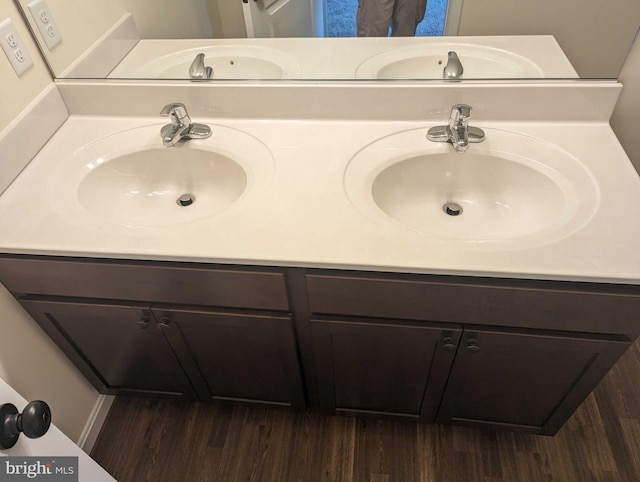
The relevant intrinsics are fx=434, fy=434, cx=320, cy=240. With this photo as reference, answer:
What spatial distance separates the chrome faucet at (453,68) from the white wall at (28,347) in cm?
110

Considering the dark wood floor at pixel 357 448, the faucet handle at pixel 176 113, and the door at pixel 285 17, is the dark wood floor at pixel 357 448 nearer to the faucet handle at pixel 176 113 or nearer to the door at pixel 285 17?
the faucet handle at pixel 176 113

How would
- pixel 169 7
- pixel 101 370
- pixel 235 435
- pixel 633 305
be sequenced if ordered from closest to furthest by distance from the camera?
1. pixel 633 305
2. pixel 169 7
3. pixel 101 370
4. pixel 235 435

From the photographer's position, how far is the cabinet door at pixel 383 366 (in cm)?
100

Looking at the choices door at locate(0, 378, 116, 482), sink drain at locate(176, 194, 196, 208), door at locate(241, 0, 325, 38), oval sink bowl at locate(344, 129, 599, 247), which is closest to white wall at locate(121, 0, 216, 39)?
door at locate(241, 0, 325, 38)

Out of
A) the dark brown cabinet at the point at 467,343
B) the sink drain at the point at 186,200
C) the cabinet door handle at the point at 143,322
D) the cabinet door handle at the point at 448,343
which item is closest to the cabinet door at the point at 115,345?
the cabinet door handle at the point at 143,322

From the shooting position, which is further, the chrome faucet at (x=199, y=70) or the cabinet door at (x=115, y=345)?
the chrome faucet at (x=199, y=70)

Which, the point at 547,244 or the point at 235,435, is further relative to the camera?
the point at 235,435

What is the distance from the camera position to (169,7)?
1.21 m

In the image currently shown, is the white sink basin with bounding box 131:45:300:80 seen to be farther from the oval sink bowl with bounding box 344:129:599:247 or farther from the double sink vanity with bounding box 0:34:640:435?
the oval sink bowl with bounding box 344:129:599:247

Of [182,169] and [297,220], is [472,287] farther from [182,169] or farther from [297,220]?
[182,169]

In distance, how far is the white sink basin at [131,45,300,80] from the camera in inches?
47.9

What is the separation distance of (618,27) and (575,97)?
18 centimetres

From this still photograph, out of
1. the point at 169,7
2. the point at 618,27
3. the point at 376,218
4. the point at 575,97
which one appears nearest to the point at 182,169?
the point at 169,7

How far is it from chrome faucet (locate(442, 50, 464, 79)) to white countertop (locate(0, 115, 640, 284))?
0.17m
